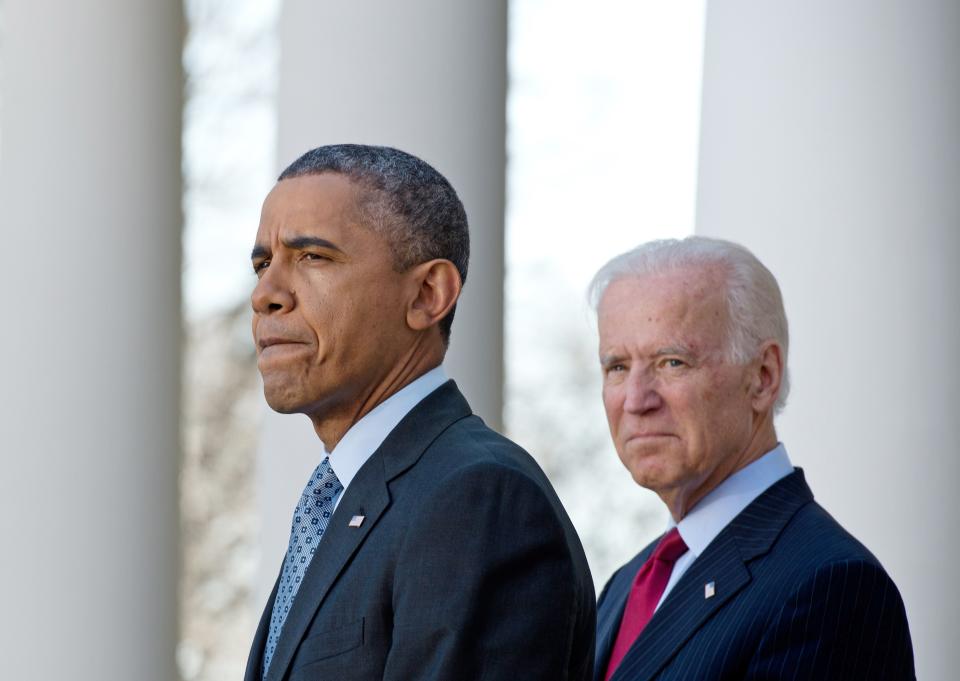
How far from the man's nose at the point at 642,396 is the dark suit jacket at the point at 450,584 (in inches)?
51.9

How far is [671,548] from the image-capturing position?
5449 millimetres

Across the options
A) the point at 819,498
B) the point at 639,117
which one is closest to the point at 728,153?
the point at 819,498

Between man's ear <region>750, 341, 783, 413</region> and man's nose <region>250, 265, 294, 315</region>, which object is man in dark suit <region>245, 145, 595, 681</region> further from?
man's ear <region>750, 341, 783, 413</region>

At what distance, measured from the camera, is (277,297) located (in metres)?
4.21

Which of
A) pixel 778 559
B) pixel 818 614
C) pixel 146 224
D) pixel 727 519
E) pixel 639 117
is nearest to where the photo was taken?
pixel 818 614

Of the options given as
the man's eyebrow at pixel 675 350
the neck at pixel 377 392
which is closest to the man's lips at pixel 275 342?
the neck at pixel 377 392

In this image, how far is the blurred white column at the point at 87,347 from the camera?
26.8ft

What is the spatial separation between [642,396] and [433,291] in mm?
1275

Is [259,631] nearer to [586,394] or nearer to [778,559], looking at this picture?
[778,559]

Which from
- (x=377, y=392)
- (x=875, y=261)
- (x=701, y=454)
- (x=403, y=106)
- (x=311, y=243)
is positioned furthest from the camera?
(x=403, y=106)

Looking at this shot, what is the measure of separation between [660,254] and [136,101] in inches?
170

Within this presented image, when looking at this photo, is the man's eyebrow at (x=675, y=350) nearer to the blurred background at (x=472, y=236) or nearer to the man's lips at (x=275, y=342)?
the man's lips at (x=275, y=342)

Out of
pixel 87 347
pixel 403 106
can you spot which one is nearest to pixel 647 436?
pixel 403 106

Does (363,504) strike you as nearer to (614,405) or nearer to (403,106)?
(614,405)
